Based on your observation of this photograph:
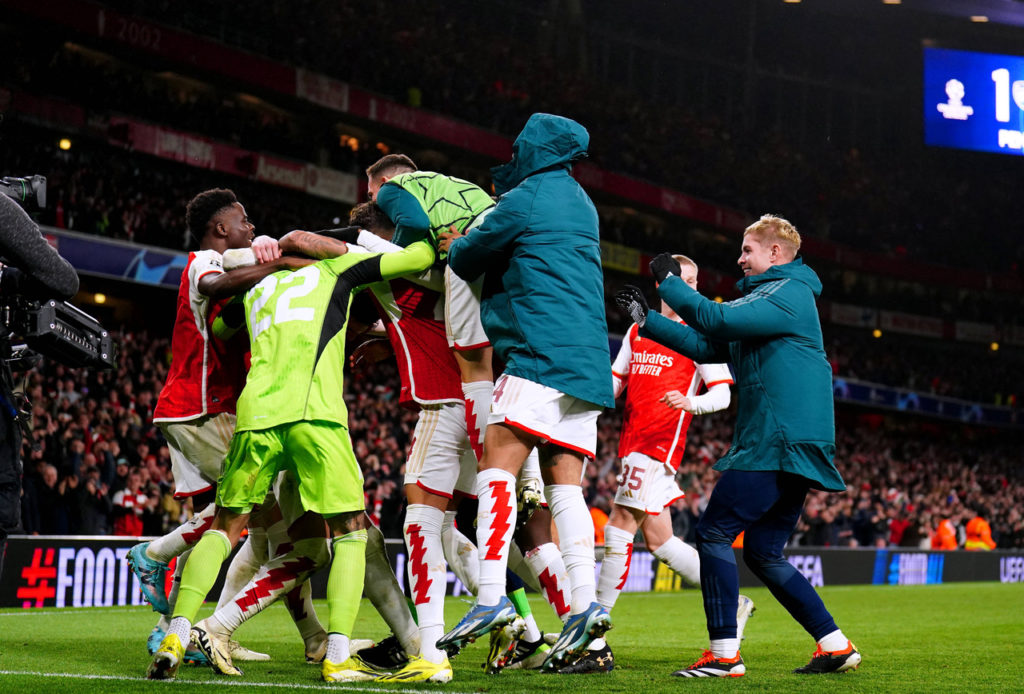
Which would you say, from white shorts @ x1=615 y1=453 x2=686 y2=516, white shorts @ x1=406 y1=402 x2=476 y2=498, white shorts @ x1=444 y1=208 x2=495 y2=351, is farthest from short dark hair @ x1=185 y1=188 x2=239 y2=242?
white shorts @ x1=615 y1=453 x2=686 y2=516

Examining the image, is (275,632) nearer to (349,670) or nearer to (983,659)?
(349,670)

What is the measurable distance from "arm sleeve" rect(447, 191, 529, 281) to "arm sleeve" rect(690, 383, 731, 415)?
2355mm

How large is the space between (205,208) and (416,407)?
1.57m

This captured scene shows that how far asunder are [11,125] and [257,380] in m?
17.1

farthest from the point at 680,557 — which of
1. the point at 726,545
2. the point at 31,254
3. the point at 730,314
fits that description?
the point at 31,254

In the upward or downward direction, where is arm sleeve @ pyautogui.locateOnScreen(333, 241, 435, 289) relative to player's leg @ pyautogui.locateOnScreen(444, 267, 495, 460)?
upward

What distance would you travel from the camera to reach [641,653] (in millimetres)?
6523

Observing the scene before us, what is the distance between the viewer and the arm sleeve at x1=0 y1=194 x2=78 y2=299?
3498mm

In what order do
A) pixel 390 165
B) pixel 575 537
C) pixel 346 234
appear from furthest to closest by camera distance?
1. pixel 390 165
2. pixel 346 234
3. pixel 575 537

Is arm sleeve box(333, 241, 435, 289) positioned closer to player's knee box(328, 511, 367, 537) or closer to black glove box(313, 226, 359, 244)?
black glove box(313, 226, 359, 244)

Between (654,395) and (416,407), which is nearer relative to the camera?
(416,407)

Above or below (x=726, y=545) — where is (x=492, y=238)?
above

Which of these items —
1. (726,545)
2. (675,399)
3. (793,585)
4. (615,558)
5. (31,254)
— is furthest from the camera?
(615,558)

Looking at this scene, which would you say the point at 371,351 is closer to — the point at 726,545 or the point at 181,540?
the point at 181,540
